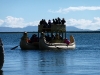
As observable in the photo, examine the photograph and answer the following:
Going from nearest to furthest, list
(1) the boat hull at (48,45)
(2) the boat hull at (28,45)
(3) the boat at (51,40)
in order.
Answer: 1. (1) the boat hull at (48,45)
2. (3) the boat at (51,40)
3. (2) the boat hull at (28,45)

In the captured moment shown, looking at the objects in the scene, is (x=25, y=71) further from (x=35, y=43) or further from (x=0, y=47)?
(x=35, y=43)

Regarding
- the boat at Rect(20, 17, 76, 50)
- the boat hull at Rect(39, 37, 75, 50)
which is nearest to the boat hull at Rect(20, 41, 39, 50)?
the boat at Rect(20, 17, 76, 50)

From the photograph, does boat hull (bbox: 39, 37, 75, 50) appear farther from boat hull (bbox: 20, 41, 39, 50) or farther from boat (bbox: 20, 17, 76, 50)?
boat hull (bbox: 20, 41, 39, 50)

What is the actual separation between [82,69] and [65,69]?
3.89ft

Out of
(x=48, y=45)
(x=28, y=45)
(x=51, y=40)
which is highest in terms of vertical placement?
(x=51, y=40)

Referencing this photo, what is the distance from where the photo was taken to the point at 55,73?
33156 millimetres

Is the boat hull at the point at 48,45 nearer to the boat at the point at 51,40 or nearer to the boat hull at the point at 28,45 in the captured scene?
the boat at the point at 51,40

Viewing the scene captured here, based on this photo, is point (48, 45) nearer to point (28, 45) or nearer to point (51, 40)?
point (51, 40)

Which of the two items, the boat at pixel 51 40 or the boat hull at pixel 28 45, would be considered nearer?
the boat at pixel 51 40

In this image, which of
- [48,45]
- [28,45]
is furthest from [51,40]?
[28,45]

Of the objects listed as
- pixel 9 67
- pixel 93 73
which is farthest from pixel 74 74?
pixel 9 67

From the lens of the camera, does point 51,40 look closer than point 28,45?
Yes

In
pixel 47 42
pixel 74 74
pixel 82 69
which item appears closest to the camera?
pixel 74 74

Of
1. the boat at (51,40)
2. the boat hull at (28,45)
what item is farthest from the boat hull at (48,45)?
the boat hull at (28,45)
